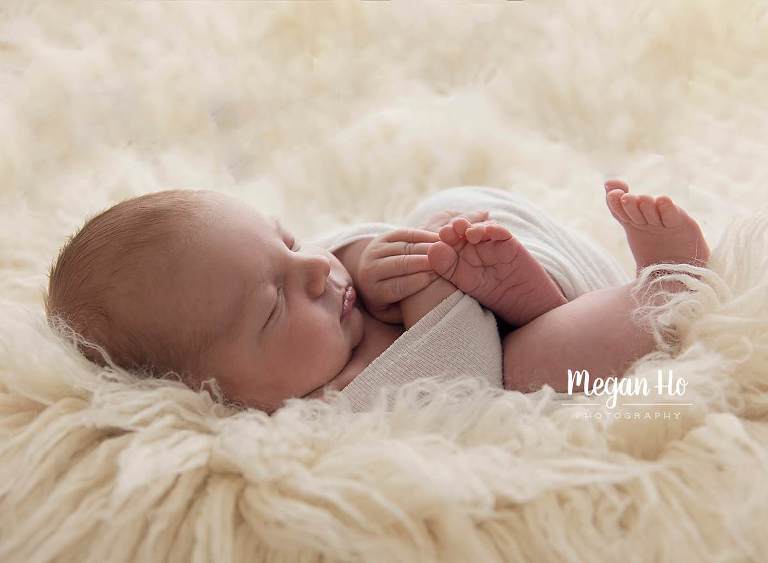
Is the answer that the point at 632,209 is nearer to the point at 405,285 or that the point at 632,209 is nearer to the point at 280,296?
the point at 405,285

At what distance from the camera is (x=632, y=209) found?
921 millimetres

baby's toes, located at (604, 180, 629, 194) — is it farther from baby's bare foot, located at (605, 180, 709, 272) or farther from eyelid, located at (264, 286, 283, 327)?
eyelid, located at (264, 286, 283, 327)

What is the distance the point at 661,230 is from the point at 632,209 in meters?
0.04

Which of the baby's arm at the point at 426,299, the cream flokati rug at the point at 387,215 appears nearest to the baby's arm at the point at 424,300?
the baby's arm at the point at 426,299

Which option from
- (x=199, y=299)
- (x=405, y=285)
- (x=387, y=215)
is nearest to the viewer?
(x=199, y=299)

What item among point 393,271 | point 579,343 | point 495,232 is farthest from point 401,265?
point 579,343

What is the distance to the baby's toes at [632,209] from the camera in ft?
3.01

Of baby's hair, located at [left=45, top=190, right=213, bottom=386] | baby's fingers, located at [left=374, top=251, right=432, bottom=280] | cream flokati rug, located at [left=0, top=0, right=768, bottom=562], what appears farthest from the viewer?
baby's fingers, located at [left=374, top=251, right=432, bottom=280]

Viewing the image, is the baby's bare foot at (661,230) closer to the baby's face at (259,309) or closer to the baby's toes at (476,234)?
the baby's toes at (476,234)

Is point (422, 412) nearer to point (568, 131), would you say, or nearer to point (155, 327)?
point (155, 327)

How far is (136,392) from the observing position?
0.82 metres

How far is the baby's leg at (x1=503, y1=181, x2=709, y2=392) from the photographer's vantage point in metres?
0.89

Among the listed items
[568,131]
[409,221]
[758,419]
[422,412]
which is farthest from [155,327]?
[568,131]
